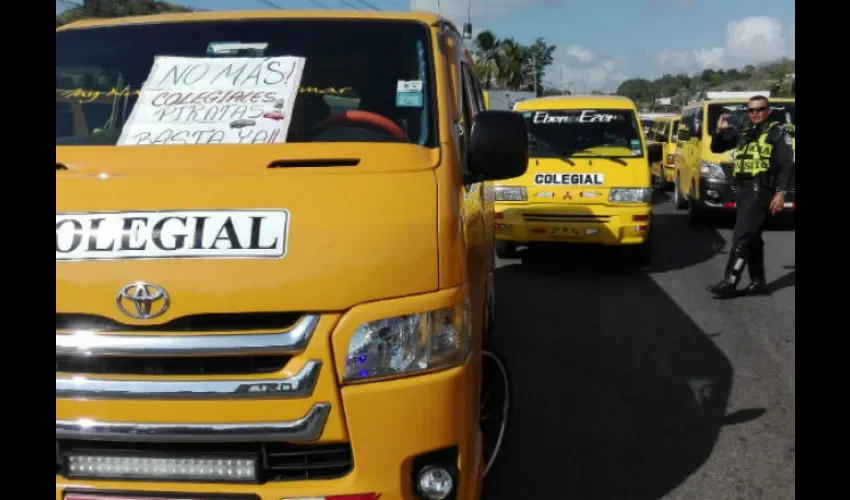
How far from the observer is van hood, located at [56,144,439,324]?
2342mm

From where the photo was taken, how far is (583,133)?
9492 mm

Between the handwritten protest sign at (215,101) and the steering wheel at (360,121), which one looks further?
the steering wheel at (360,121)

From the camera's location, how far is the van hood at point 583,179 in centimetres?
867

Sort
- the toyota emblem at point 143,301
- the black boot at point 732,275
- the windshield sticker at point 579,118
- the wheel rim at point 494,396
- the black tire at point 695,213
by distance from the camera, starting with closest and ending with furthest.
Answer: the toyota emblem at point 143,301, the wheel rim at point 494,396, the black boot at point 732,275, the windshield sticker at point 579,118, the black tire at point 695,213

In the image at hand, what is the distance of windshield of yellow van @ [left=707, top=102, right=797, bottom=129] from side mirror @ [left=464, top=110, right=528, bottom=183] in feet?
32.7

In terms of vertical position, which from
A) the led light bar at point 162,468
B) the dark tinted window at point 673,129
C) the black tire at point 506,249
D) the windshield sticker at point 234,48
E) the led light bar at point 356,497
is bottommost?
the led light bar at point 356,497

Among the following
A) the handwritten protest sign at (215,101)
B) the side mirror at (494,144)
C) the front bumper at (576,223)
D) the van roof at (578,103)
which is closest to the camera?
the handwritten protest sign at (215,101)

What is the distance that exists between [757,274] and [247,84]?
249 inches

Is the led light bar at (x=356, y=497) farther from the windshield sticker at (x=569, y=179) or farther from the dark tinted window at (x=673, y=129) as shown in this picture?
the dark tinted window at (x=673, y=129)

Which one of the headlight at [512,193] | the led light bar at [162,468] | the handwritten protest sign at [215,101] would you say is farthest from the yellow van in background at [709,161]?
the led light bar at [162,468]

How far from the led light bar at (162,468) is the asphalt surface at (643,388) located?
160cm

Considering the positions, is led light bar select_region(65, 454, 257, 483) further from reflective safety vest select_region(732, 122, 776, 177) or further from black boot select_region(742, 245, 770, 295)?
black boot select_region(742, 245, 770, 295)

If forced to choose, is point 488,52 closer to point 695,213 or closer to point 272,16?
point 695,213
